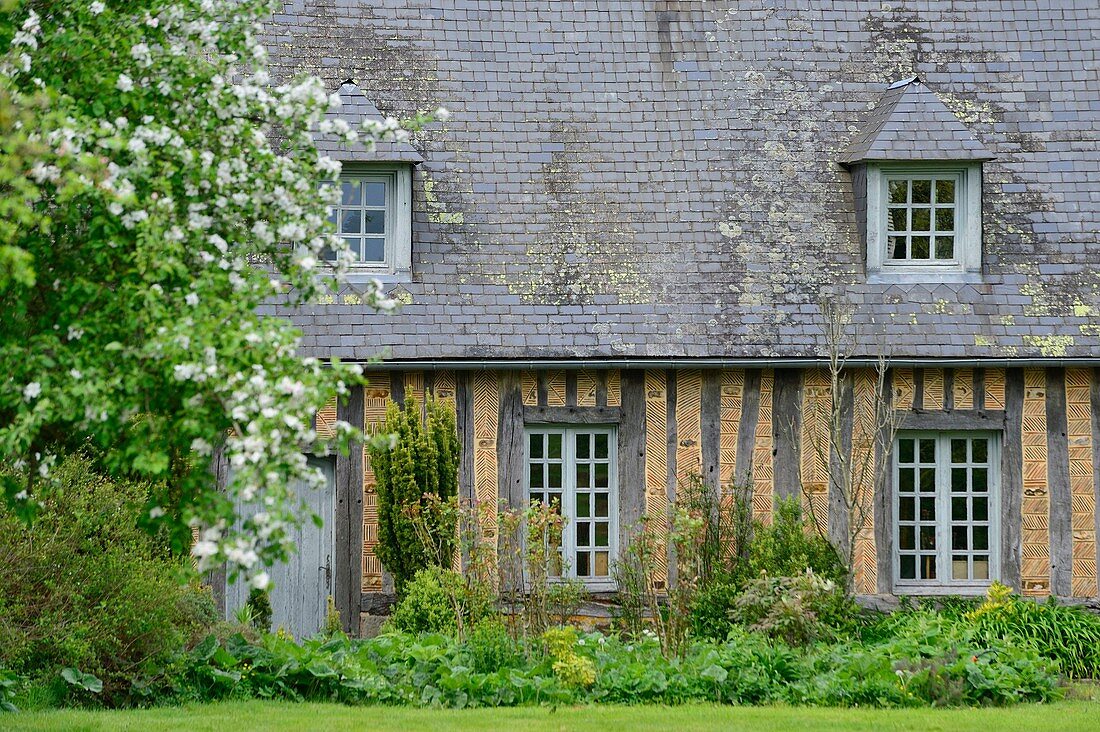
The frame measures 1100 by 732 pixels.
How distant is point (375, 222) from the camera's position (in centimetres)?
1302

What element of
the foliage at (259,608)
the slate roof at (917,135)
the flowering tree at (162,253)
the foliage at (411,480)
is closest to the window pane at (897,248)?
the slate roof at (917,135)

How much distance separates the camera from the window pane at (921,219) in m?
13.3

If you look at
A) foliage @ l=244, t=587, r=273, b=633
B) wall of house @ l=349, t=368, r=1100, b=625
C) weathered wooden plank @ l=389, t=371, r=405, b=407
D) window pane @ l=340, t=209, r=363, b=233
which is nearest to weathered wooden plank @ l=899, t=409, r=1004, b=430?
wall of house @ l=349, t=368, r=1100, b=625

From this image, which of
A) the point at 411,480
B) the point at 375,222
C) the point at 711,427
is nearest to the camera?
the point at 411,480

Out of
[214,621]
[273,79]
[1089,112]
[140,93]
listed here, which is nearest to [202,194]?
[140,93]

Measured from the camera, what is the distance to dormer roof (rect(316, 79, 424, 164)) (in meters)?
12.6

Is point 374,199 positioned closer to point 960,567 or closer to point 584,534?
point 584,534

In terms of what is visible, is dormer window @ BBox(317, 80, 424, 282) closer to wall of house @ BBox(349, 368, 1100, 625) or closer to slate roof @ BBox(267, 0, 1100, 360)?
slate roof @ BBox(267, 0, 1100, 360)

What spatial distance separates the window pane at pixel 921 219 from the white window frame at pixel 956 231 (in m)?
0.27

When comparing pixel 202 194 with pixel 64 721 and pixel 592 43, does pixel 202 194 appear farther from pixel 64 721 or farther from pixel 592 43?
pixel 592 43

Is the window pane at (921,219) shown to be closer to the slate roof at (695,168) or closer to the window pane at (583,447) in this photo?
the slate roof at (695,168)

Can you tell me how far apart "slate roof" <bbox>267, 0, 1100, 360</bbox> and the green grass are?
3983 millimetres

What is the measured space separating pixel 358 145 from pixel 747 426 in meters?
4.42

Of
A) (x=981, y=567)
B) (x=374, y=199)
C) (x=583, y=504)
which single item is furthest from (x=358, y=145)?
(x=981, y=567)
